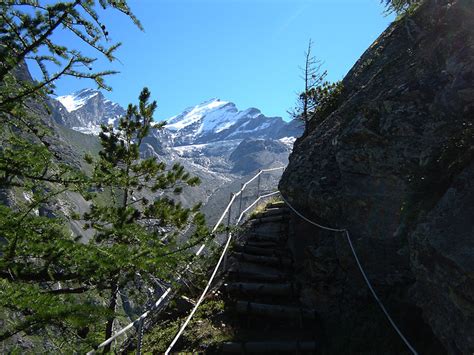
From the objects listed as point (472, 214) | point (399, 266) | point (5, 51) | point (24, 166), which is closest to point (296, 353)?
point (399, 266)

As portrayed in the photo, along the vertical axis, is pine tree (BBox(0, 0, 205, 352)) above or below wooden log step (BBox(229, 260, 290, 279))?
above

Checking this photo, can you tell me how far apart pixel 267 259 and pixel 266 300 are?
1.53 metres

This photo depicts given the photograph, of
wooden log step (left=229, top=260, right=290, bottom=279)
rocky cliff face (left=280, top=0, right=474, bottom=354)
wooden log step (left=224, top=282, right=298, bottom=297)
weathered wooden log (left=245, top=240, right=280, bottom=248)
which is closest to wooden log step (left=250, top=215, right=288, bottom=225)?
weathered wooden log (left=245, top=240, right=280, bottom=248)

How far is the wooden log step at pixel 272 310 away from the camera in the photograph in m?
8.03

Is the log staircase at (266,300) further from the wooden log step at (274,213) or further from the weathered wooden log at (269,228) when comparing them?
the wooden log step at (274,213)

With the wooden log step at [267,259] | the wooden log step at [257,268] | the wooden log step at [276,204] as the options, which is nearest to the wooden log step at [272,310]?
the wooden log step at [257,268]

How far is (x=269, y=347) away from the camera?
7215mm

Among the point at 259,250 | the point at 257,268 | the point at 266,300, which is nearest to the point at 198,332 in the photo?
the point at 266,300

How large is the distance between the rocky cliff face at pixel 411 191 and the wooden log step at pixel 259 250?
718 mm

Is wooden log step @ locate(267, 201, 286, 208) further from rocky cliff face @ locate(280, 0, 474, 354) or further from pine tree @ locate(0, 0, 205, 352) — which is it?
pine tree @ locate(0, 0, 205, 352)

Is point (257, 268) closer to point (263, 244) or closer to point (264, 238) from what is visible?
point (263, 244)

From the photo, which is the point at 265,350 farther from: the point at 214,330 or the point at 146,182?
the point at 146,182

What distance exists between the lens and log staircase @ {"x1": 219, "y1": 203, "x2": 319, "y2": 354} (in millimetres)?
7285

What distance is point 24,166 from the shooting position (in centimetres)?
457
